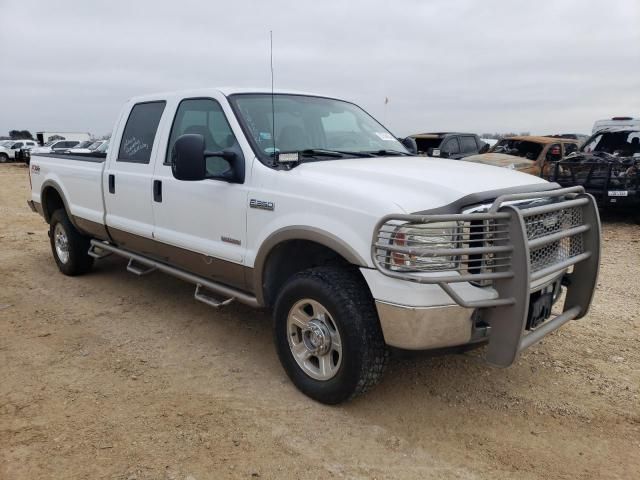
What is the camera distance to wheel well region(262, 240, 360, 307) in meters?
3.46

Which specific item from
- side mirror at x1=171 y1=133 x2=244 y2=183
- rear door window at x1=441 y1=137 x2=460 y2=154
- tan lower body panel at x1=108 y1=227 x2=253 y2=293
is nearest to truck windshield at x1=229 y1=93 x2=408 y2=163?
side mirror at x1=171 y1=133 x2=244 y2=183

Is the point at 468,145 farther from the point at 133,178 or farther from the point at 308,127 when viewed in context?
the point at 133,178

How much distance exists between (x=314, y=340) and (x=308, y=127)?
1715mm

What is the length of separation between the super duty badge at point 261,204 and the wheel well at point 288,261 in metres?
0.24

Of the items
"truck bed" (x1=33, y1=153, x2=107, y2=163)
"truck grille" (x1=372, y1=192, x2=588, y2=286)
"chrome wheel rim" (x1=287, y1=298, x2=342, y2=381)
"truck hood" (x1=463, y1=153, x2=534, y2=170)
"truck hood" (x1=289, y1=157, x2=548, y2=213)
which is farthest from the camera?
"truck hood" (x1=463, y1=153, x2=534, y2=170)

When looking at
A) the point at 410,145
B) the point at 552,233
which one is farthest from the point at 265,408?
the point at 410,145

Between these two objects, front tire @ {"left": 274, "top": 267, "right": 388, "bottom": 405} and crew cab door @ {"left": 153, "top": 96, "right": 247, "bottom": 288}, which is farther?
crew cab door @ {"left": 153, "top": 96, "right": 247, "bottom": 288}

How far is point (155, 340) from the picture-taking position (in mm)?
4398

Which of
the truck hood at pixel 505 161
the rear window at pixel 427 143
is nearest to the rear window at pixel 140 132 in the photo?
the truck hood at pixel 505 161

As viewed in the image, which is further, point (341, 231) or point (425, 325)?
point (341, 231)

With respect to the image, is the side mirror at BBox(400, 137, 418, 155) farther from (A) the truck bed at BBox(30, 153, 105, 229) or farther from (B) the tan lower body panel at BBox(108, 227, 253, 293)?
(A) the truck bed at BBox(30, 153, 105, 229)

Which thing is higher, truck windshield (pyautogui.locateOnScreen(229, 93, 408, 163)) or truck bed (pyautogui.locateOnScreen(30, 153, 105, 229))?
truck windshield (pyautogui.locateOnScreen(229, 93, 408, 163))

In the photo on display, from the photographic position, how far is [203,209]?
3979mm

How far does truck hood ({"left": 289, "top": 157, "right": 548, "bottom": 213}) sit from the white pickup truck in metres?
0.01
